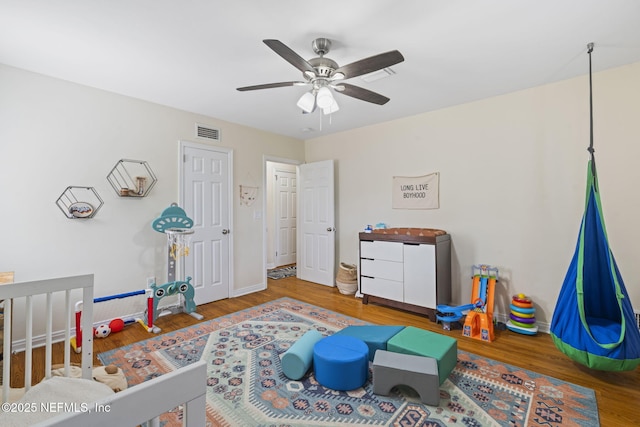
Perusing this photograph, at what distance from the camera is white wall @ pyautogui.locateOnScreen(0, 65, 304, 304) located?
2.58m

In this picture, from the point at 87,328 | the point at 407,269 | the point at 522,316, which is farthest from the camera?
the point at 407,269

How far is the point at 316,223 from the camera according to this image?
4.85m

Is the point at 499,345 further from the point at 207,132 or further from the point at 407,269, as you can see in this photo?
the point at 207,132

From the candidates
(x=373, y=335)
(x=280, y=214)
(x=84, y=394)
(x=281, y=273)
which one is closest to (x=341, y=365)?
(x=373, y=335)

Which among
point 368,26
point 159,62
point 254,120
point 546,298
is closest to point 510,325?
point 546,298

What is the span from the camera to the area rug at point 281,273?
534cm

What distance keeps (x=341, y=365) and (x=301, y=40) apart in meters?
2.32

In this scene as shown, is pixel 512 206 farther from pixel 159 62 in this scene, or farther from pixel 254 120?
pixel 159 62

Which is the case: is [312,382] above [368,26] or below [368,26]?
below

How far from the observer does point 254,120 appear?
13.2 feet

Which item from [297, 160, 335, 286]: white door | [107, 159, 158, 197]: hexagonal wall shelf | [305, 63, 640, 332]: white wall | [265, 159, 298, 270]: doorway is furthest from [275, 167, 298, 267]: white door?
[107, 159, 158, 197]: hexagonal wall shelf

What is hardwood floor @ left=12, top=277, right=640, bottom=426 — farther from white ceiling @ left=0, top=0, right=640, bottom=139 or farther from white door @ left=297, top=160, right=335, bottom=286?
white ceiling @ left=0, top=0, right=640, bottom=139

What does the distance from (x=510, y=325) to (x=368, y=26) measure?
10.1ft

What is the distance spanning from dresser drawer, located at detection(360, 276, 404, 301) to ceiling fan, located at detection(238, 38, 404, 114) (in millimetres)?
2215
